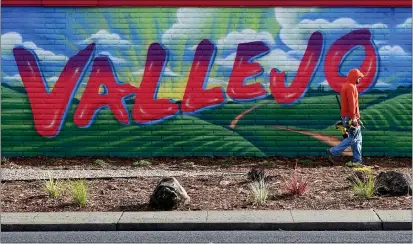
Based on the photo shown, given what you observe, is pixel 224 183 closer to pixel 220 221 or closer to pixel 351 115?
pixel 220 221

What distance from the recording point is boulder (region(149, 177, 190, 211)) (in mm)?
11352

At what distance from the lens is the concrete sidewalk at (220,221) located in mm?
10422

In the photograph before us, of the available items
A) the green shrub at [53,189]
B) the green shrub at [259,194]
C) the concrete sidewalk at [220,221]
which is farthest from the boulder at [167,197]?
the green shrub at [53,189]

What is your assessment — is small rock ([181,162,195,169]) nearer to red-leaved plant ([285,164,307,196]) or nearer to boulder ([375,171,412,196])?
red-leaved plant ([285,164,307,196])

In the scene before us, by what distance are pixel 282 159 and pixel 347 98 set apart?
2.01 metres

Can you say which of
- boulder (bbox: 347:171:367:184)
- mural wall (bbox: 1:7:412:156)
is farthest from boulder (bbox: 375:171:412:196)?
mural wall (bbox: 1:7:412:156)

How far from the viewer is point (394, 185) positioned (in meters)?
12.0

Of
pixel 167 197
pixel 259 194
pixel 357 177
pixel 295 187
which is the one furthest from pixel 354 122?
pixel 167 197

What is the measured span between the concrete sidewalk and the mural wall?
5.41m

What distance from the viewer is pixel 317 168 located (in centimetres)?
1471

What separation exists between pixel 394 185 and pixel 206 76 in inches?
212

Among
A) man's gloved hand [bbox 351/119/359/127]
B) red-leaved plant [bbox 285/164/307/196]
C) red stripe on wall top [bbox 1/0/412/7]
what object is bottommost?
red-leaved plant [bbox 285/164/307/196]

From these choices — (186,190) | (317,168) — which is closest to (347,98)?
(317,168)

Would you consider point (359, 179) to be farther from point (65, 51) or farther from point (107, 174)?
point (65, 51)
